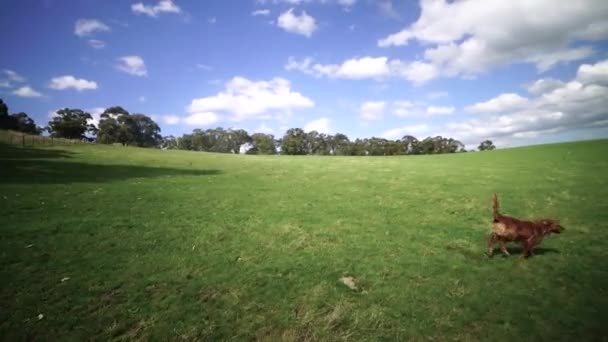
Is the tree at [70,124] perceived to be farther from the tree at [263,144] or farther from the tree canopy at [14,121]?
the tree at [263,144]

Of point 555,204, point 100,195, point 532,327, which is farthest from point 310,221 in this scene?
point 555,204

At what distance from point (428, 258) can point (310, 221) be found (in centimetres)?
619

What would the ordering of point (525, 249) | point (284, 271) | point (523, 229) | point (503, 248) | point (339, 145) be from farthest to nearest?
point (339, 145)
point (503, 248)
point (525, 249)
point (523, 229)
point (284, 271)

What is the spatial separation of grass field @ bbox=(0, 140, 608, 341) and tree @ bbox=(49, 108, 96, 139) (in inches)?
4683

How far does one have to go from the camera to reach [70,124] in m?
113

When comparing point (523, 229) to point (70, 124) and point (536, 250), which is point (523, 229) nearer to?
point (536, 250)

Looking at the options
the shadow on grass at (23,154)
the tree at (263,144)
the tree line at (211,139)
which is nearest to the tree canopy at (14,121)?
the tree line at (211,139)

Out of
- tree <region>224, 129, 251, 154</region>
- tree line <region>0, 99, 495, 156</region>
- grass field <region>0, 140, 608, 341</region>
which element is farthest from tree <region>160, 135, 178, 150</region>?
grass field <region>0, 140, 608, 341</region>

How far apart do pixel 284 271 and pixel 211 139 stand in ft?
603

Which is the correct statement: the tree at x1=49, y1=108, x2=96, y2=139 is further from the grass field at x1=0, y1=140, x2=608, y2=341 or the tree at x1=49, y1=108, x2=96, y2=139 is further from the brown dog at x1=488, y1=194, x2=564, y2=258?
the brown dog at x1=488, y1=194, x2=564, y2=258

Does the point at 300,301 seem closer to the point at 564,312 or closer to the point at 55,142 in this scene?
the point at 564,312

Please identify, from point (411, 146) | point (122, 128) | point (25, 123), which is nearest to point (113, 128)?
point (122, 128)

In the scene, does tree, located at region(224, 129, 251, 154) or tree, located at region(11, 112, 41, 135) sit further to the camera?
tree, located at region(224, 129, 251, 154)

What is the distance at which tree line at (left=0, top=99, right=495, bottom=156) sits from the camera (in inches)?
4567
